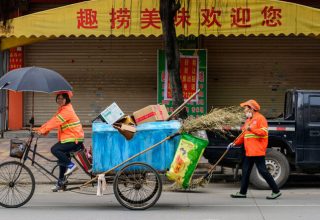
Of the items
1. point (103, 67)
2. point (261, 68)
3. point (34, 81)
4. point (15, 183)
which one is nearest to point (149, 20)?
point (103, 67)

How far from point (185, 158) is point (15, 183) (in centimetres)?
245

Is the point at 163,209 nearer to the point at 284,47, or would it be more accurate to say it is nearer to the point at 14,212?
the point at 14,212

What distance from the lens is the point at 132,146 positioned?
27.4ft

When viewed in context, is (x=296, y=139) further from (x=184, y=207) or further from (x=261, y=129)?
(x=184, y=207)

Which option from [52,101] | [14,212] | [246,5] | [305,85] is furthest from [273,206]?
[52,101]

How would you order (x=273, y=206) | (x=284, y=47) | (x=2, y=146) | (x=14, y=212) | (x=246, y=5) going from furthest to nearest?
(x=284, y=47) < (x=2, y=146) < (x=246, y=5) < (x=273, y=206) < (x=14, y=212)

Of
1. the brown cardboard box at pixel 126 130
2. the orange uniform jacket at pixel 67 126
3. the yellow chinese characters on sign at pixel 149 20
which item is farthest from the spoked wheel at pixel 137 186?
the yellow chinese characters on sign at pixel 149 20

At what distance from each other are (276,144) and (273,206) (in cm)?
195

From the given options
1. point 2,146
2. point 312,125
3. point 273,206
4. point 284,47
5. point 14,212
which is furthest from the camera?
point 284,47

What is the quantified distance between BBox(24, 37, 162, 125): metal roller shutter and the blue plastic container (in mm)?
8818

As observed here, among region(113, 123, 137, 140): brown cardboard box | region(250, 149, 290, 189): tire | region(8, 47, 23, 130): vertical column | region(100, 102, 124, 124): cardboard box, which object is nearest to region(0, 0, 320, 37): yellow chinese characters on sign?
region(8, 47, 23, 130): vertical column

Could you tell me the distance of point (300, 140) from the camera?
10188mm

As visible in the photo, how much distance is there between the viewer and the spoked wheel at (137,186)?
26.7ft

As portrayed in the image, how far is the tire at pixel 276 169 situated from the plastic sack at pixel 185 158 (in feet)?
7.24
